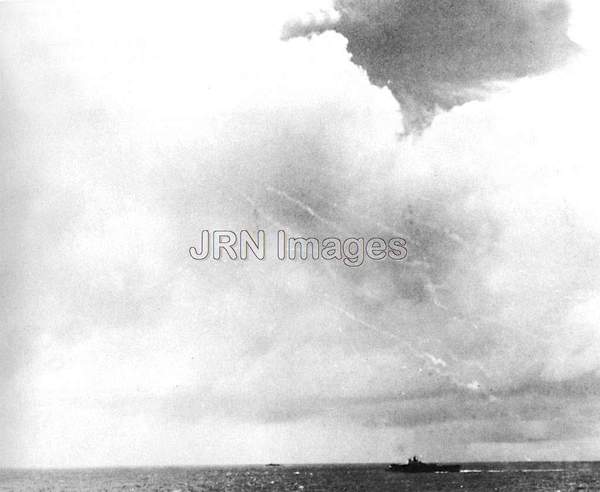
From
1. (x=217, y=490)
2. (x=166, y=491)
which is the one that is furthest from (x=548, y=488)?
(x=166, y=491)

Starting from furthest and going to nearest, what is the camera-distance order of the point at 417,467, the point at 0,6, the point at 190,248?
the point at 417,467, the point at 190,248, the point at 0,6

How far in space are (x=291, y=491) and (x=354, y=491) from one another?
8.80 meters

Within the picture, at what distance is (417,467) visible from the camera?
453 ft

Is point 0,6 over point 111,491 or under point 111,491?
over

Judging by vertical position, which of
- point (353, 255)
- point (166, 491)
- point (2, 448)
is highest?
point (353, 255)

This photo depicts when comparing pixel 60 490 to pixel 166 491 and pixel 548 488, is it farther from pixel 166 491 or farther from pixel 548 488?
pixel 548 488

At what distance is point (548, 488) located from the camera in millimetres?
91938

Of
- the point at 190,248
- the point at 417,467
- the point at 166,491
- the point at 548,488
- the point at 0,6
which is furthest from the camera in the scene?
the point at 417,467

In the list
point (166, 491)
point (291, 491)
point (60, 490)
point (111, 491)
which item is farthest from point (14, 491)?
point (291, 491)

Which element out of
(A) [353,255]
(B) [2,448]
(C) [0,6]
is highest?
(C) [0,6]

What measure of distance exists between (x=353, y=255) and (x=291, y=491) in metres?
51.1

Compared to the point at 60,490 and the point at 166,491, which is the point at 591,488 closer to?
the point at 166,491

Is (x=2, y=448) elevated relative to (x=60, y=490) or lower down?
elevated

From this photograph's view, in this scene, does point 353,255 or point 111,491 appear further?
point 111,491
